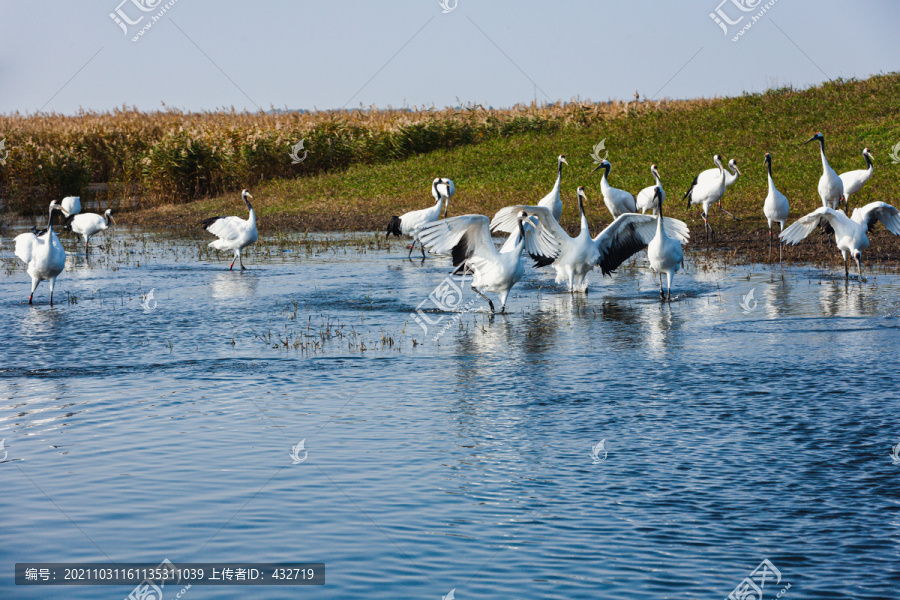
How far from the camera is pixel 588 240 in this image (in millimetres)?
12633

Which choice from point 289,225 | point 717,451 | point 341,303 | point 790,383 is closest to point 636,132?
point 289,225

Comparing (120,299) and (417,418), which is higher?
(120,299)

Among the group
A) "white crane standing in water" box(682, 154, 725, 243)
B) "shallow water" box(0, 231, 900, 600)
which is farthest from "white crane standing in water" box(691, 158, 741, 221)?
"shallow water" box(0, 231, 900, 600)

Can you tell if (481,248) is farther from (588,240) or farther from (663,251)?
(663,251)

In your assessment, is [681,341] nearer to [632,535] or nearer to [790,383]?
[790,383]

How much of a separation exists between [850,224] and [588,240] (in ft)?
13.1

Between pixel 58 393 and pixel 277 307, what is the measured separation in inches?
182

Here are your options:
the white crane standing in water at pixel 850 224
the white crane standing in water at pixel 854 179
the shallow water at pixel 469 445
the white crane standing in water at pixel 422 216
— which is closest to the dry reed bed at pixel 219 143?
the white crane standing in water at pixel 422 216

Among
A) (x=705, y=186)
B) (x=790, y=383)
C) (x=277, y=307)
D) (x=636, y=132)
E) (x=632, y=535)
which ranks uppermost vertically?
(x=636, y=132)

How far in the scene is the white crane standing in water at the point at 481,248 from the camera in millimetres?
11281

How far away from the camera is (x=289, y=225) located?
25438mm

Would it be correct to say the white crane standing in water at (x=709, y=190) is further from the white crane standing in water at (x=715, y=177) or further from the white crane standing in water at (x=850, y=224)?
the white crane standing in water at (x=850, y=224)

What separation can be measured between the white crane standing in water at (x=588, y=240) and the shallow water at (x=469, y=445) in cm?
88

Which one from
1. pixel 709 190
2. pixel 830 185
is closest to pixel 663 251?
pixel 830 185
